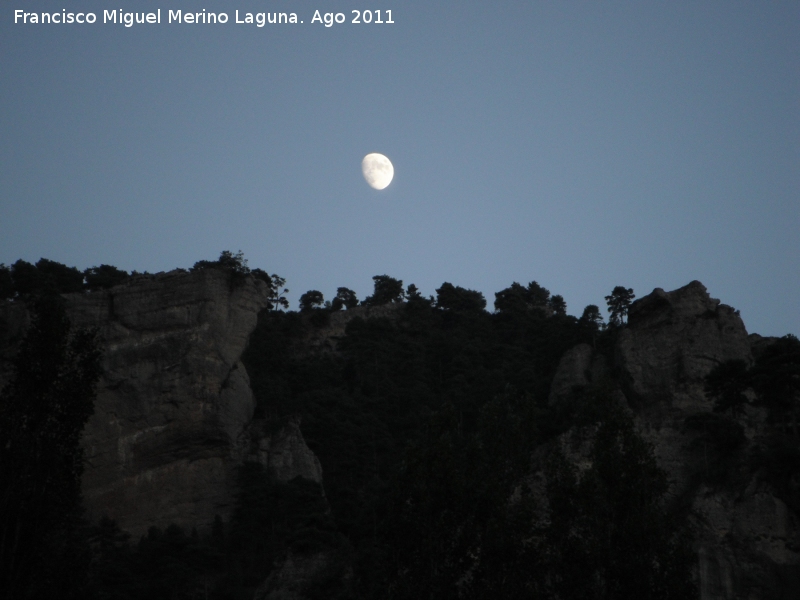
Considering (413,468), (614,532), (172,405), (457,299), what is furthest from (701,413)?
(457,299)

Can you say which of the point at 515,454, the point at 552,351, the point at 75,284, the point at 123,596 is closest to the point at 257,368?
the point at 75,284

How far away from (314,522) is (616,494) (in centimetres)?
1995

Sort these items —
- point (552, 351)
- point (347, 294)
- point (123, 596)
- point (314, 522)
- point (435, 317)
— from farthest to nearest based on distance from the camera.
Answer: point (347, 294)
point (435, 317)
point (552, 351)
point (314, 522)
point (123, 596)

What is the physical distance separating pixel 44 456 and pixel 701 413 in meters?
29.9

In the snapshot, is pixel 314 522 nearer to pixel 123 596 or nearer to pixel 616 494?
pixel 123 596

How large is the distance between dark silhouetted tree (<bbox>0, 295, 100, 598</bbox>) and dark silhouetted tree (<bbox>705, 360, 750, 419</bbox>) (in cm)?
2870

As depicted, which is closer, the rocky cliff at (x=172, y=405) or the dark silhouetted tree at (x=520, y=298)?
the rocky cliff at (x=172, y=405)

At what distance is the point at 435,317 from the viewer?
2958 inches

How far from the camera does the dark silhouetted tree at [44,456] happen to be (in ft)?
78.2

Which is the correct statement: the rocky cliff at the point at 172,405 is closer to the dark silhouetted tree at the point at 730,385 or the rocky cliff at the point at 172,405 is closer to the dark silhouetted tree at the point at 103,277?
the dark silhouetted tree at the point at 103,277

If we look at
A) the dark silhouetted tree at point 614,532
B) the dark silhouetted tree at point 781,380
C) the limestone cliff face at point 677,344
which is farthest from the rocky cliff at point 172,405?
the dark silhouetted tree at point 614,532

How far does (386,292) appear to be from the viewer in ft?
273

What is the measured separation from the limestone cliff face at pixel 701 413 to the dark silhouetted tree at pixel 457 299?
77.6ft

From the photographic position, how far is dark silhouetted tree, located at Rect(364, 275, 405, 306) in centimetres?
8256
